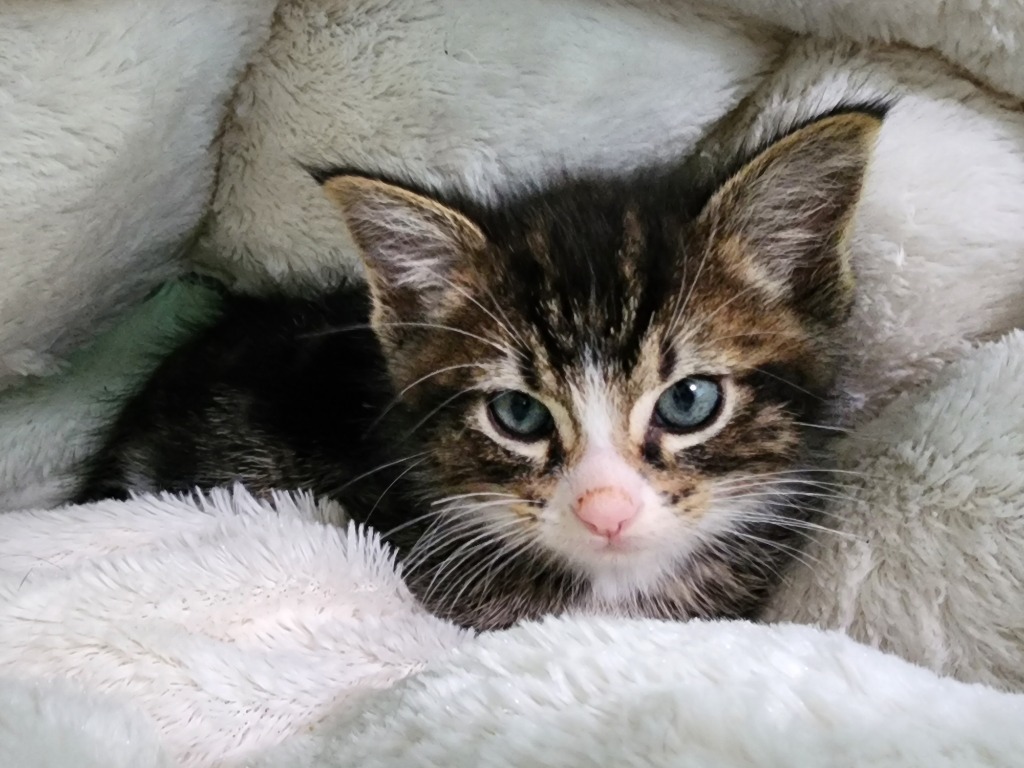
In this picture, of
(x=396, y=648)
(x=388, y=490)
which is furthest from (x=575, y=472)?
(x=388, y=490)

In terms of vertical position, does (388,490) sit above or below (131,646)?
above

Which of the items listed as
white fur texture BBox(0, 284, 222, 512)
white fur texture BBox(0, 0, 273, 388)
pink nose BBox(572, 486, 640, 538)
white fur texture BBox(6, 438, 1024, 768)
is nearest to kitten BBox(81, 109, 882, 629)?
pink nose BBox(572, 486, 640, 538)

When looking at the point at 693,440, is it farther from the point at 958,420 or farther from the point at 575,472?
the point at 958,420

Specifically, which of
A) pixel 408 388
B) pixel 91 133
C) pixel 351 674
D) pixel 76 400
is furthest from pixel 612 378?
pixel 76 400

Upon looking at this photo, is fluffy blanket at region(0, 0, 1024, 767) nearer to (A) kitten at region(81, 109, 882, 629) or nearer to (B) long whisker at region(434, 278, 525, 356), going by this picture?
(A) kitten at region(81, 109, 882, 629)

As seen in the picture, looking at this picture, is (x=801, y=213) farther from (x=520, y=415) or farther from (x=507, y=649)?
(x=507, y=649)

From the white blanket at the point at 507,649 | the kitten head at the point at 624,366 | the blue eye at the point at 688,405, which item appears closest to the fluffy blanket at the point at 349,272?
the white blanket at the point at 507,649
